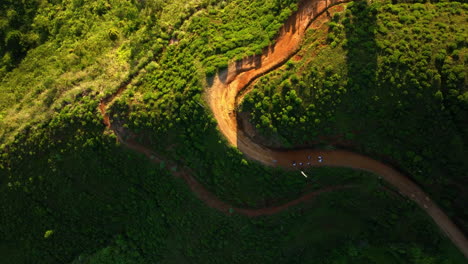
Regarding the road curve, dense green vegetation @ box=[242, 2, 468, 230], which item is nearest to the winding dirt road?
the road curve

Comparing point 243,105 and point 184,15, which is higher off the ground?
point 184,15

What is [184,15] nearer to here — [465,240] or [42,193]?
[42,193]

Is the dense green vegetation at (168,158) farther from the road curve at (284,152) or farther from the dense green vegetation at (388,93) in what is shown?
the road curve at (284,152)

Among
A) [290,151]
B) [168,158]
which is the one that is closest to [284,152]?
[290,151]

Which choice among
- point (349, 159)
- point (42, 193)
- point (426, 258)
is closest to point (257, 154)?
point (349, 159)

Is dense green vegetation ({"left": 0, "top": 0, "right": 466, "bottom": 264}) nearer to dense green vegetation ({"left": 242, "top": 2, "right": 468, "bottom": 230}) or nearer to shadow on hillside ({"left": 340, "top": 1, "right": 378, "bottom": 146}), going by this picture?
shadow on hillside ({"left": 340, "top": 1, "right": 378, "bottom": 146})

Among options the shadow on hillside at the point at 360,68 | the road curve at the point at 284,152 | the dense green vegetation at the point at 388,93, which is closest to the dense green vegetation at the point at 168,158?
the shadow on hillside at the point at 360,68

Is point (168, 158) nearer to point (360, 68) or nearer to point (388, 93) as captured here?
point (360, 68)
